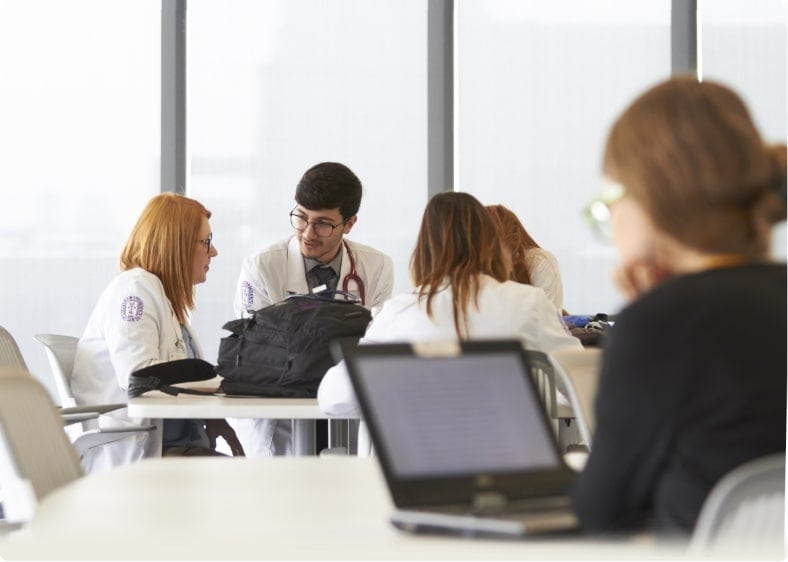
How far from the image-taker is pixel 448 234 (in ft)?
10.5

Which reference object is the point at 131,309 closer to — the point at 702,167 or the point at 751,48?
the point at 702,167

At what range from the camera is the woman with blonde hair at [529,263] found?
15.7 ft

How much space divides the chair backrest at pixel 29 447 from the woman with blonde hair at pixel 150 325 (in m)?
1.55

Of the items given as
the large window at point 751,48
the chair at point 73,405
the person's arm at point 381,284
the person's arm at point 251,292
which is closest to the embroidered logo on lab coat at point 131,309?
the chair at point 73,405

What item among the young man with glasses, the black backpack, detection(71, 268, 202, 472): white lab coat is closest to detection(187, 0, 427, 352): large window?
the young man with glasses

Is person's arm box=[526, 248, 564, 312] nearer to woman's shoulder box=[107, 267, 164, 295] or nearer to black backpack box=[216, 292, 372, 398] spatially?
black backpack box=[216, 292, 372, 398]

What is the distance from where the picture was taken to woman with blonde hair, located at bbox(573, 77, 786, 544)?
1.31 meters

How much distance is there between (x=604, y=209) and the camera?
4.82 feet

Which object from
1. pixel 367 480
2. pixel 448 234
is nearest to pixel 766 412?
pixel 367 480

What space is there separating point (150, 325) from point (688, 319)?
9.17ft

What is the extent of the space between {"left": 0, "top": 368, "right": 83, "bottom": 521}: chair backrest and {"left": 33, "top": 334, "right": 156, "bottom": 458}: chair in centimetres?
124

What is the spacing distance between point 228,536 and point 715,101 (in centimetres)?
79

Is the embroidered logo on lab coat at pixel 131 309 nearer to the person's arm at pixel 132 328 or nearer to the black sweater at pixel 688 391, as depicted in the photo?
the person's arm at pixel 132 328

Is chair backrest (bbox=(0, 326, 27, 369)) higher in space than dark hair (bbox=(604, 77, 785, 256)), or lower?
lower
